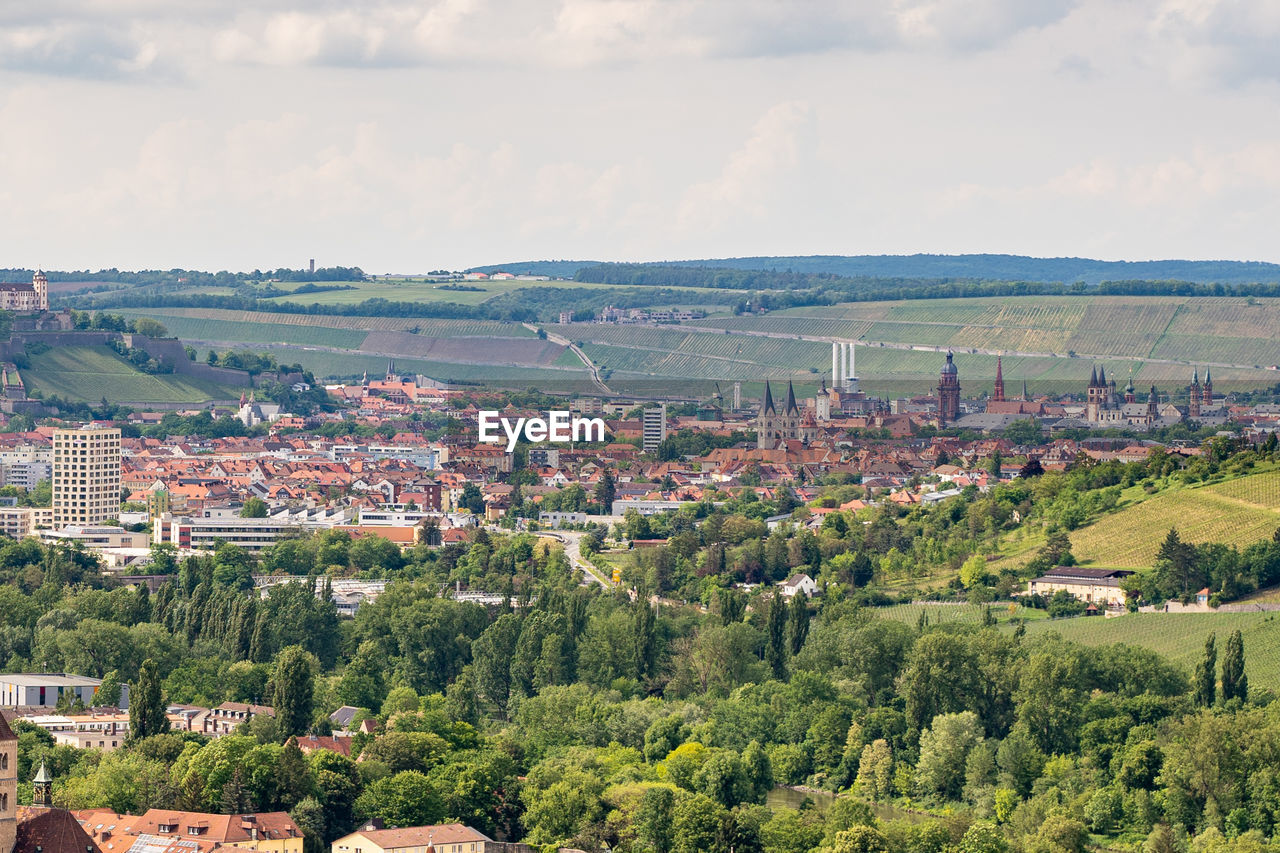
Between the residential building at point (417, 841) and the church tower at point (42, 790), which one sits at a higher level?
the church tower at point (42, 790)

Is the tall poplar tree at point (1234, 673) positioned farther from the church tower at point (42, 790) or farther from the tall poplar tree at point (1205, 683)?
the church tower at point (42, 790)

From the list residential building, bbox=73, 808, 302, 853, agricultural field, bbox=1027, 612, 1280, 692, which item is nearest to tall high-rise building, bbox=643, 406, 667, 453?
agricultural field, bbox=1027, 612, 1280, 692

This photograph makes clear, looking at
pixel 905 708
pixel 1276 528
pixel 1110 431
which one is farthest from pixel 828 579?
pixel 1110 431

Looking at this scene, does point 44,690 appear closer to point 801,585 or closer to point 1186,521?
point 801,585

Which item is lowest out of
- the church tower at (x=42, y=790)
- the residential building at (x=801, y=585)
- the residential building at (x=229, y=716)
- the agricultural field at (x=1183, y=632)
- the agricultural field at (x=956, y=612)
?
the residential building at (x=801, y=585)

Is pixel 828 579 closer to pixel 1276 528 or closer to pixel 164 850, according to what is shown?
pixel 1276 528

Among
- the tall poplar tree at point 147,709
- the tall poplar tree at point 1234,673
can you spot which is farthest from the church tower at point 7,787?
the tall poplar tree at point 1234,673
